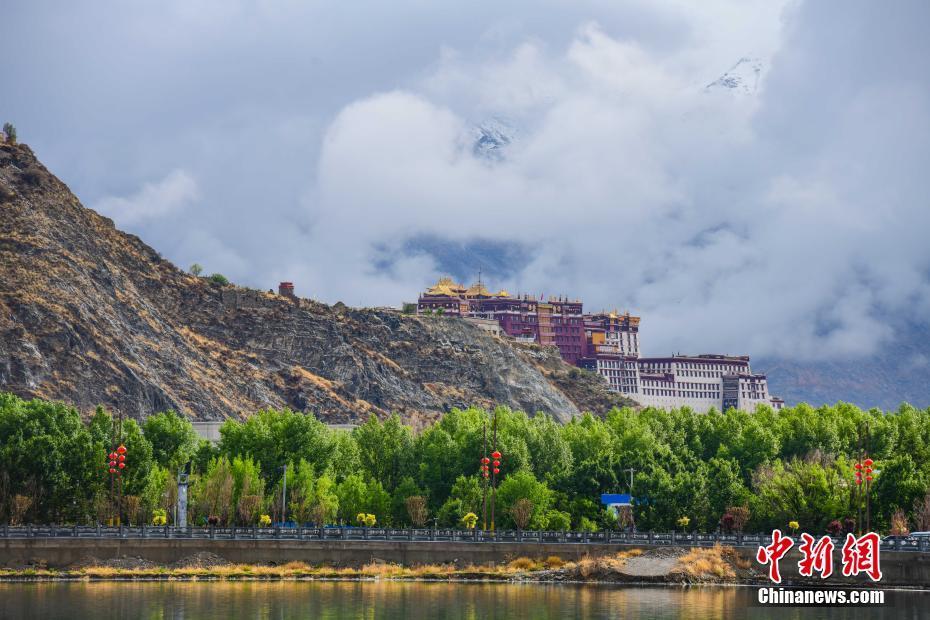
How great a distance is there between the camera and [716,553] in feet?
372

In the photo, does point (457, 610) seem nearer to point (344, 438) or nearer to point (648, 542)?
point (648, 542)

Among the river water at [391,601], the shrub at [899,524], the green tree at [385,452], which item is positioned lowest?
the river water at [391,601]

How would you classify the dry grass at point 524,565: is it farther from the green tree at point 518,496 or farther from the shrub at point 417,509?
the shrub at point 417,509

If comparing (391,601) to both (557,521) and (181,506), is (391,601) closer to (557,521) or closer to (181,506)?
(181,506)

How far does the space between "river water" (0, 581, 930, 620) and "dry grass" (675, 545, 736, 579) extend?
2.79 m

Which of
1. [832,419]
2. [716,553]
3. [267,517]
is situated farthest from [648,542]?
[832,419]

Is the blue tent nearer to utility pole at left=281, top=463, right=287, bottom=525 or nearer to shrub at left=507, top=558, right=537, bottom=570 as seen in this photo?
shrub at left=507, top=558, right=537, bottom=570

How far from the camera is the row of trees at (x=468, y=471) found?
13338 cm

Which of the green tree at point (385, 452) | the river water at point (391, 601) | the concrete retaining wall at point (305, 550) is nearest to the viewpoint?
the river water at point (391, 601)

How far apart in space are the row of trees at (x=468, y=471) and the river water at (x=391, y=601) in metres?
25.8

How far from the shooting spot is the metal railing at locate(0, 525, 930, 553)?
115688 mm

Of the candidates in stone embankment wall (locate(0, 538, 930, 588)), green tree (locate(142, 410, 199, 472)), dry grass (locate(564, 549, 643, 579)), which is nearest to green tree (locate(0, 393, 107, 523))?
green tree (locate(142, 410, 199, 472))

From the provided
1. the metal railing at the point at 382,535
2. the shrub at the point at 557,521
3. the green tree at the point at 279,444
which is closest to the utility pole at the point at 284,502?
the green tree at the point at 279,444

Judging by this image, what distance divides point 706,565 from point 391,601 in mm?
24856
